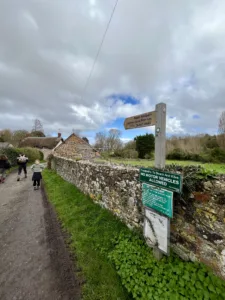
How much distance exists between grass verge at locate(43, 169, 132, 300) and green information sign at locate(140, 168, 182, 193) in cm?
179

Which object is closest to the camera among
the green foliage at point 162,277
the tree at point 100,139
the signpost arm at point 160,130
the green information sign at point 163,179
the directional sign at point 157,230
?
the green foliage at point 162,277

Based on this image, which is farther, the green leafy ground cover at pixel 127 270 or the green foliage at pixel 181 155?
the green foliage at pixel 181 155

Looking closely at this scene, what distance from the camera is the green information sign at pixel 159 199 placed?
2410 millimetres

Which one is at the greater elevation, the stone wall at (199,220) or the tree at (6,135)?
the tree at (6,135)

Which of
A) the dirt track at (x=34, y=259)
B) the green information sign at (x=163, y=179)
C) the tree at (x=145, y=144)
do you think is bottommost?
the dirt track at (x=34, y=259)

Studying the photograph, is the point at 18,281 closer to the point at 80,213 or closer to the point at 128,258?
the point at 128,258

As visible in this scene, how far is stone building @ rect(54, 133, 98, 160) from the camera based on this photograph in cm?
1897

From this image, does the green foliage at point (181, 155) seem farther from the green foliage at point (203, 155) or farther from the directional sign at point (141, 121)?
the directional sign at point (141, 121)

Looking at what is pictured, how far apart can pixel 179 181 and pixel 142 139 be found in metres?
30.8

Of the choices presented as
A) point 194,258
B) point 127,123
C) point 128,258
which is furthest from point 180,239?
point 127,123

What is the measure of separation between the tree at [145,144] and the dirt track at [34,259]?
2795cm

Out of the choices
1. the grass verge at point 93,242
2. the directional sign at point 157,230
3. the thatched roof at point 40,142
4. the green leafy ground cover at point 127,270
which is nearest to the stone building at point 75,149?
the grass verge at point 93,242

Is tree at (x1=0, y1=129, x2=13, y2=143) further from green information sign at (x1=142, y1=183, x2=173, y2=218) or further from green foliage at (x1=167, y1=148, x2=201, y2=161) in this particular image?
green information sign at (x1=142, y1=183, x2=173, y2=218)

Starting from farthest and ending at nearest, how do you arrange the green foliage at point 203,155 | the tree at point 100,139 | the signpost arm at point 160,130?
the tree at point 100,139 → the green foliage at point 203,155 → the signpost arm at point 160,130
